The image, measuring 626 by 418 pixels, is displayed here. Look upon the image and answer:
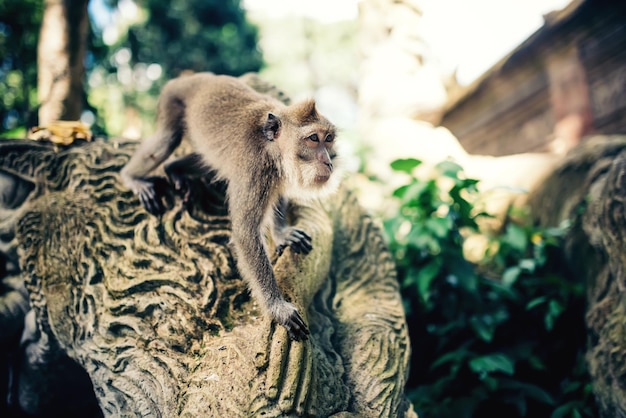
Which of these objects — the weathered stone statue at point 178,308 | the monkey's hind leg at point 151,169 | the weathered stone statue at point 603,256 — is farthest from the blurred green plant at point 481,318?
the monkey's hind leg at point 151,169

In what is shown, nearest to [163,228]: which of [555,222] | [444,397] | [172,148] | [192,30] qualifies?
[172,148]

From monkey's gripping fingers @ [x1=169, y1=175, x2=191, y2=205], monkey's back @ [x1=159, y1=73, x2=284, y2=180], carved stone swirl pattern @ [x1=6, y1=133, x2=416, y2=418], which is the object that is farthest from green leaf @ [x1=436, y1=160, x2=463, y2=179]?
monkey's gripping fingers @ [x1=169, y1=175, x2=191, y2=205]

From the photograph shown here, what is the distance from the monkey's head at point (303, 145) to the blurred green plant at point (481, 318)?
1439 mm

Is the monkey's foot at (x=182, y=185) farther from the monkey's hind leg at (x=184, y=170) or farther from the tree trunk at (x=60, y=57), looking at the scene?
the tree trunk at (x=60, y=57)

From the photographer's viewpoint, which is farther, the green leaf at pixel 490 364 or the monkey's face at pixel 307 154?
the green leaf at pixel 490 364

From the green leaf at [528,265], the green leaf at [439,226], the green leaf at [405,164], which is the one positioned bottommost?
the green leaf at [528,265]

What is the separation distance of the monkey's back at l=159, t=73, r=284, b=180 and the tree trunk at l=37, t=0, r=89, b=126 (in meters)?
2.01

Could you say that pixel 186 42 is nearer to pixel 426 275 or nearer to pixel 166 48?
pixel 166 48

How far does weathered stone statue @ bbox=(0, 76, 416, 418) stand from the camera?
2457 mm

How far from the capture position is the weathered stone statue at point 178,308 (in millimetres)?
2457

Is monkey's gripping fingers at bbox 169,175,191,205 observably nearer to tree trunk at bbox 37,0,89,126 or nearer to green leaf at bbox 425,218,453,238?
green leaf at bbox 425,218,453,238

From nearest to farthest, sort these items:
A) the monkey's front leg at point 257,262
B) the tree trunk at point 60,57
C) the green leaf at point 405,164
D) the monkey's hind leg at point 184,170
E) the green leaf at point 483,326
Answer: the monkey's front leg at point 257,262 < the monkey's hind leg at point 184,170 < the green leaf at point 483,326 < the green leaf at point 405,164 < the tree trunk at point 60,57

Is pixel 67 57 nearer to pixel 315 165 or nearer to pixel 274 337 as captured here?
pixel 315 165

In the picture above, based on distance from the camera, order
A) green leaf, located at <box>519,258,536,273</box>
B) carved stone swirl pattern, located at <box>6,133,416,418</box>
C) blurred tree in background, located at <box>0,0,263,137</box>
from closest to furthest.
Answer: carved stone swirl pattern, located at <box>6,133,416,418</box> → green leaf, located at <box>519,258,536,273</box> → blurred tree in background, located at <box>0,0,263,137</box>
